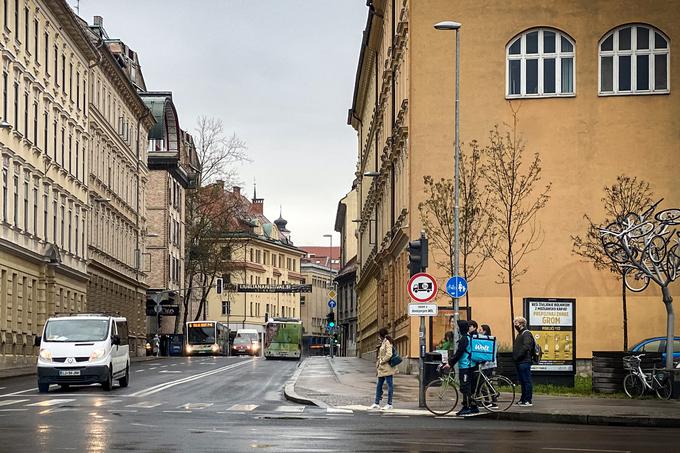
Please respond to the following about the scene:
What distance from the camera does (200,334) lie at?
9662cm

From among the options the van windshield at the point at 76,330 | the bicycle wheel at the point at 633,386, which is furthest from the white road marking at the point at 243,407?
the bicycle wheel at the point at 633,386

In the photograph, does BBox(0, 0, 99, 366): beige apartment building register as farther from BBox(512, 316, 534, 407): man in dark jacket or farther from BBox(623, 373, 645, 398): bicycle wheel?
BBox(512, 316, 534, 407): man in dark jacket

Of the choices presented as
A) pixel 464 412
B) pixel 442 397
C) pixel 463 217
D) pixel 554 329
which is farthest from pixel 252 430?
pixel 463 217

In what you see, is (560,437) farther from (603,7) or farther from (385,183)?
(385,183)

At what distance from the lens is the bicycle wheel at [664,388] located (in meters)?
28.7

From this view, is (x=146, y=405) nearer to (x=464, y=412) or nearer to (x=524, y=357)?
(x=464, y=412)

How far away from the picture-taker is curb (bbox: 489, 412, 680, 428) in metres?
22.7

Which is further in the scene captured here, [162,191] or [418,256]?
[162,191]

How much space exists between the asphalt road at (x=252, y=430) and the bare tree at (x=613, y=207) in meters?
15.1

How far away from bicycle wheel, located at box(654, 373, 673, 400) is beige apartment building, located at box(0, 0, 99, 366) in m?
28.3

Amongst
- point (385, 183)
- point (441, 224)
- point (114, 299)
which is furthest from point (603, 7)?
point (114, 299)

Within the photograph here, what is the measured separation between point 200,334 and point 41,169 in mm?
39351

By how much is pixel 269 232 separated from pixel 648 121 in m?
131

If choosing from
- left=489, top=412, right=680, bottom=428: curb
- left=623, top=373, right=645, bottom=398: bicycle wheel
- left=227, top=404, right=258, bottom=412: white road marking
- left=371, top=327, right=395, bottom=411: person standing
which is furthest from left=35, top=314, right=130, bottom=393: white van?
left=623, top=373, right=645, bottom=398: bicycle wheel
